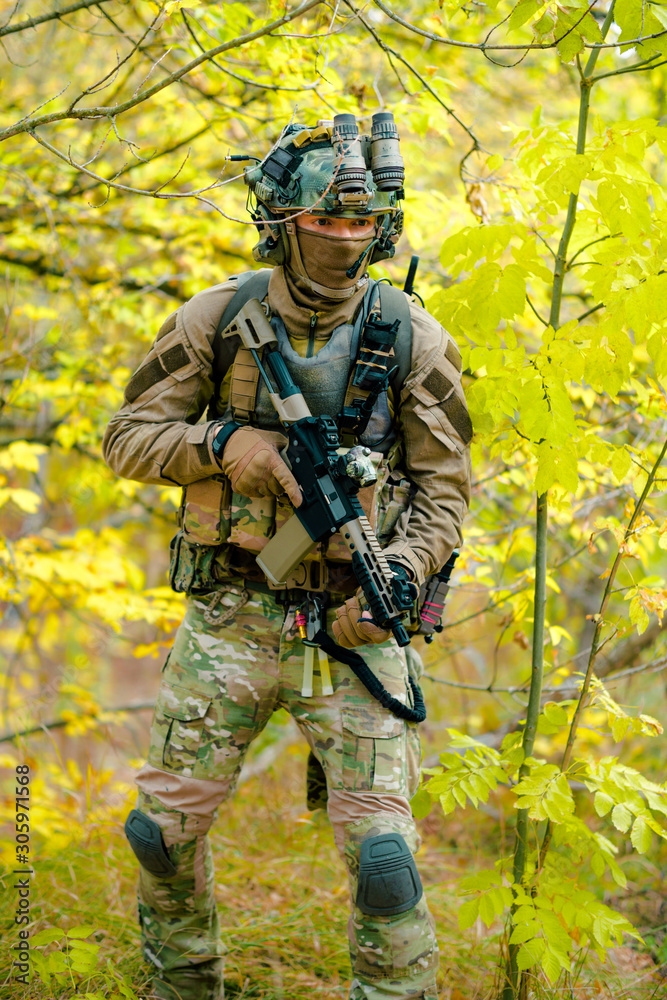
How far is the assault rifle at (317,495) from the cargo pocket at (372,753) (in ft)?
1.18

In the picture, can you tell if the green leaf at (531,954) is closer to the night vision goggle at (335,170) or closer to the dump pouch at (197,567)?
the dump pouch at (197,567)

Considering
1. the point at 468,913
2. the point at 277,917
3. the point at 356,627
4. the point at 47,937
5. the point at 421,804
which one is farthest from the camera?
the point at 277,917

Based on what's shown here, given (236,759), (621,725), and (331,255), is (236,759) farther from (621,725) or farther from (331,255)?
(331,255)

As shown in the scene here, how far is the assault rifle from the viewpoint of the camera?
2.29m

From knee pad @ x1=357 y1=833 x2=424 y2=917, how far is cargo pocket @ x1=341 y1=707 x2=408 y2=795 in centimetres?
15

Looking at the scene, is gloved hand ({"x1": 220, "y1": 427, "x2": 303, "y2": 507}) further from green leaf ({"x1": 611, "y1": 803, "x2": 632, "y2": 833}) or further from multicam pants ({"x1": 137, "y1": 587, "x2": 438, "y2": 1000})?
green leaf ({"x1": 611, "y1": 803, "x2": 632, "y2": 833})

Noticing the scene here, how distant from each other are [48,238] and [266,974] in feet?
13.2

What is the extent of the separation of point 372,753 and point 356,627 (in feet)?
1.34

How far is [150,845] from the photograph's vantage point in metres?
2.52

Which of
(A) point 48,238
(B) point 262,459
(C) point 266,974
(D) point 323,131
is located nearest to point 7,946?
(C) point 266,974

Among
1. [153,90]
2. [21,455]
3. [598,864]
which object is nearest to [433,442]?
[153,90]

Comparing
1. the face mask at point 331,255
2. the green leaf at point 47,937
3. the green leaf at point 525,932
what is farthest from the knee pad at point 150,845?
the face mask at point 331,255

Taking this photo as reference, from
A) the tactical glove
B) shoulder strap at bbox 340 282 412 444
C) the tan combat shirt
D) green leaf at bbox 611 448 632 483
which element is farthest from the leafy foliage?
the tactical glove

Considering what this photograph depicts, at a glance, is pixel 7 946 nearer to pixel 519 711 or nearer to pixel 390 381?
pixel 390 381
